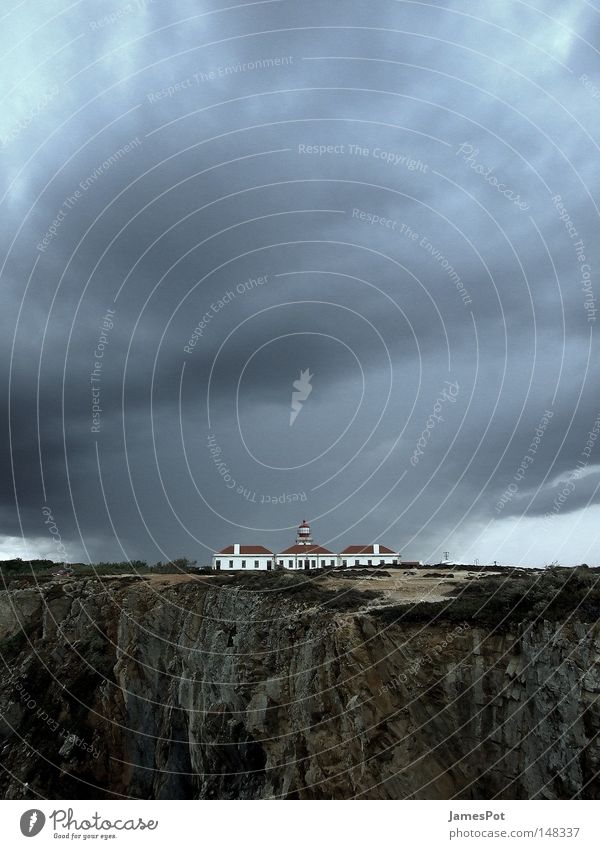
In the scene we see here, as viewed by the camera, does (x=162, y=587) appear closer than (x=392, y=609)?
No

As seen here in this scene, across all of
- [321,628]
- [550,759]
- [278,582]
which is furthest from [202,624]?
[550,759]

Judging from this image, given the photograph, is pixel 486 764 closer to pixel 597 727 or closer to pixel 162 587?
pixel 597 727

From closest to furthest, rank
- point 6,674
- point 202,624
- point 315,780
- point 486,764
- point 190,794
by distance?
point 486,764 → point 315,780 → point 190,794 → point 202,624 → point 6,674

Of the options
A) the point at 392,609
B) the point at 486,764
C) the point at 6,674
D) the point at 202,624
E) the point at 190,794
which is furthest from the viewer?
the point at 6,674

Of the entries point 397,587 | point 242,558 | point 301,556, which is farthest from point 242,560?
point 397,587

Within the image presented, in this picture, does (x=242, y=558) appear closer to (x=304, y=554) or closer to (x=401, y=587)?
(x=304, y=554)
